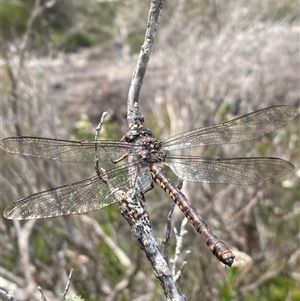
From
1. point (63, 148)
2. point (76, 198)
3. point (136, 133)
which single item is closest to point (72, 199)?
point (76, 198)

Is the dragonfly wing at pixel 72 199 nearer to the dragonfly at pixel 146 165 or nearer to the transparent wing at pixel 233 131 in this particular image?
the dragonfly at pixel 146 165

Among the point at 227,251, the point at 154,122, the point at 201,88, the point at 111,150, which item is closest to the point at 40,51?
the point at 154,122

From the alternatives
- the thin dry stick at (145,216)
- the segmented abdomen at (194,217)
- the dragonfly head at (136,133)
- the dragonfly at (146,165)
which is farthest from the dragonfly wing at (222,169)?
the thin dry stick at (145,216)

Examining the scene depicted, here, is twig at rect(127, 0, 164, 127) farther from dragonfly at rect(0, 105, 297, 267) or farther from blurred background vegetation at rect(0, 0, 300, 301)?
blurred background vegetation at rect(0, 0, 300, 301)

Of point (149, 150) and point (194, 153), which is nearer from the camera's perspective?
point (149, 150)

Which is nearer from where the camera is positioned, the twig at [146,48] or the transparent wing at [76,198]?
the twig at [146,48]

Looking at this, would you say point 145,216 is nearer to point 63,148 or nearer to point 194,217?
point 194,217

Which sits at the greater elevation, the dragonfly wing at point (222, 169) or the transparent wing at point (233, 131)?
the transparent wing at point (233, 131)

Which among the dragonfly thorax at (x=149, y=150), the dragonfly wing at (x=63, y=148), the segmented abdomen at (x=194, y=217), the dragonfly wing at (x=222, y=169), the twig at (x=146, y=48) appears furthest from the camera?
the dragonfly wing at (x=222, y=169)

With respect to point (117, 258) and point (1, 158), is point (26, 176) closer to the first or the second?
point (1, 158)
